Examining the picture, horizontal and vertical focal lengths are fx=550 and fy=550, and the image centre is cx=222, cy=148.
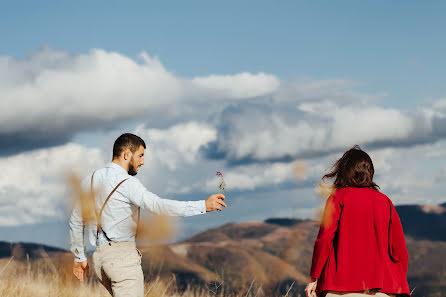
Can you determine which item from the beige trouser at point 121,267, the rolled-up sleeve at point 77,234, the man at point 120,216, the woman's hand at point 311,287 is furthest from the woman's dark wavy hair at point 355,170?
the rolled-up sleeve at point 77,234

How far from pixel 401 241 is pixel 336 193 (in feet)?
2.30

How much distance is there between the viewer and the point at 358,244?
472 cm

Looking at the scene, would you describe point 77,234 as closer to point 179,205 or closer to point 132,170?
point 132,170

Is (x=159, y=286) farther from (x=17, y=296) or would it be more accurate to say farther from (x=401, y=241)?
(x=401, y=241)

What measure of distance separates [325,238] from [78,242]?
7.50 feet

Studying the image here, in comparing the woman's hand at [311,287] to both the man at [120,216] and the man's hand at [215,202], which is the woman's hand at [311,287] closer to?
the man's hand at [215,202]

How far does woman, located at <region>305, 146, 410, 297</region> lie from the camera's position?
4.72 m

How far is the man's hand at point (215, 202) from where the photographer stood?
4451 mm

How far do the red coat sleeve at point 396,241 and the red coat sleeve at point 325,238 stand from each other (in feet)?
1.58

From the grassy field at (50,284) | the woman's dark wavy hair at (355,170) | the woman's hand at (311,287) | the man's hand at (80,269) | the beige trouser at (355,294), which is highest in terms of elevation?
the woman's dark wavy hair at (355,170)

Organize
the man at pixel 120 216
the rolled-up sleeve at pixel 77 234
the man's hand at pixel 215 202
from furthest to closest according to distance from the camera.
Answer: the rolled-up sleeve at pixel 77 234 → the man at pixel 120 216 → the man's hand at pixel 215 202

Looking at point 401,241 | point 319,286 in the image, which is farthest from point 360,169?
point 319,286

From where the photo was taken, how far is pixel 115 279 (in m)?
4.76

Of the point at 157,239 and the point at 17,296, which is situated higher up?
the point at 157,239
